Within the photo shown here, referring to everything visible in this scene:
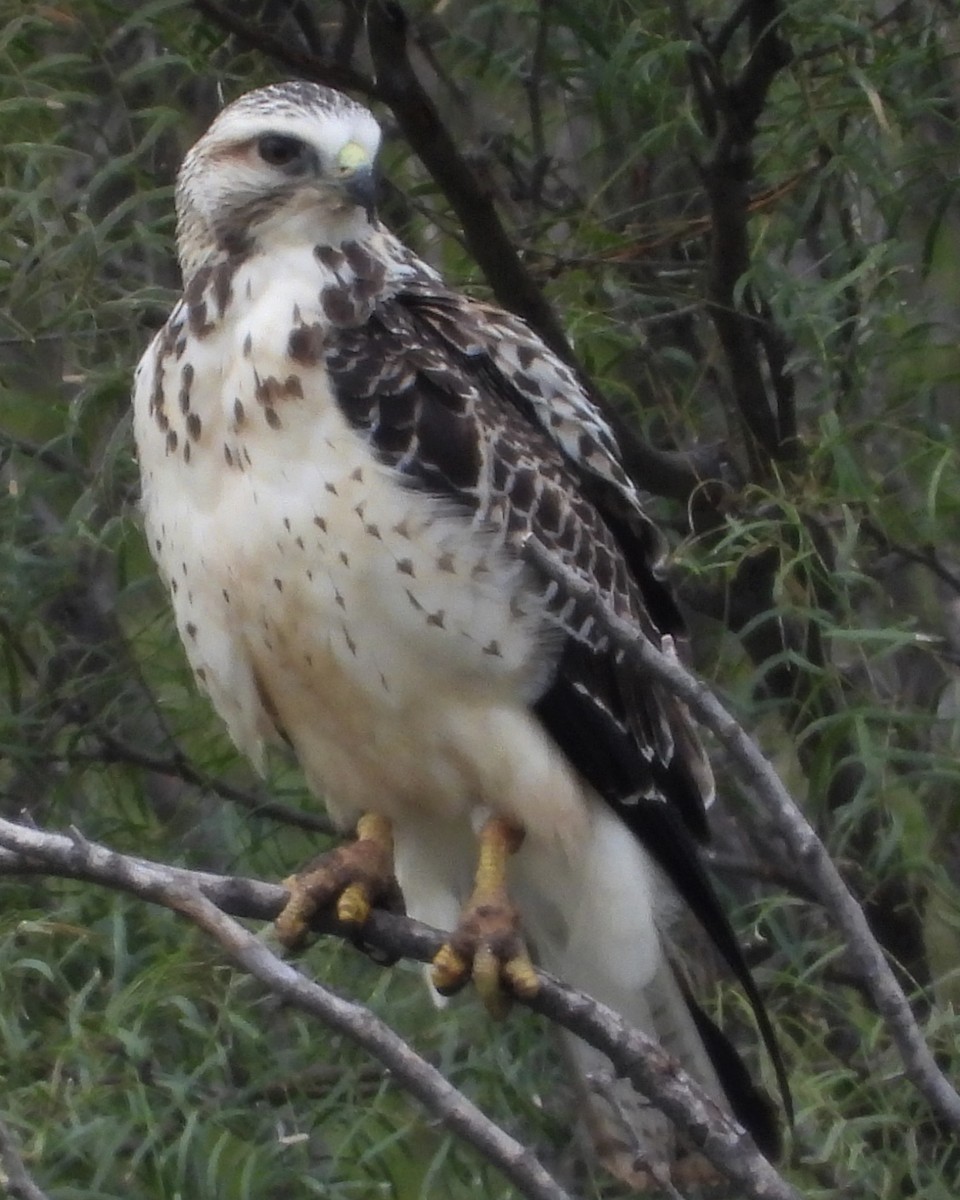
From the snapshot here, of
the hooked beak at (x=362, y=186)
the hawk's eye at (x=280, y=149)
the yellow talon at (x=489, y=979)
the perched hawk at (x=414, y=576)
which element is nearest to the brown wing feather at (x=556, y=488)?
the perched hawk at (x=414, y=576)

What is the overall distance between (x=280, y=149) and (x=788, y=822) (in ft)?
4.66

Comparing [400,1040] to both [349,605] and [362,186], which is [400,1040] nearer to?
[349,605]

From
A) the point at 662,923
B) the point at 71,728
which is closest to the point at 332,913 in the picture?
the point at 662,923

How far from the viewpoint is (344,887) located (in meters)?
3.21

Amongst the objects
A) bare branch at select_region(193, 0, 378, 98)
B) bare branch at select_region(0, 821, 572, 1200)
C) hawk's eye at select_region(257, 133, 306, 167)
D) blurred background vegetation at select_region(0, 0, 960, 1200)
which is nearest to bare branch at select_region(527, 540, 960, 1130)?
bare branch at select_region(0, 821, 572, 1200)

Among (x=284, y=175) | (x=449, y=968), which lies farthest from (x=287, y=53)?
(x=449, y=968)

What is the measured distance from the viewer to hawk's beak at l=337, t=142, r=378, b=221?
10.3 ft

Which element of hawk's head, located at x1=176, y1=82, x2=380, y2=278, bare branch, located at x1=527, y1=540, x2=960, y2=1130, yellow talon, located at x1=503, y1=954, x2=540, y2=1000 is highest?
hawk's head, located at x1=176, y1=82, x2=380, y2=278

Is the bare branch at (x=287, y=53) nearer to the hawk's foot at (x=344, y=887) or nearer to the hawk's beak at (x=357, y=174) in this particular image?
the hawk's beak at (x=357, y=174)

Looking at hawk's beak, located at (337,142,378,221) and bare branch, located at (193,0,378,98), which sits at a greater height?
bare branch, located at (193,0,378,98)

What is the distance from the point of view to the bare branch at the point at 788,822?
6.89 feet

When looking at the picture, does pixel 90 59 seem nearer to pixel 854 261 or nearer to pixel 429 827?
pixel 854 261

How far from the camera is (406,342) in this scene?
123 inches

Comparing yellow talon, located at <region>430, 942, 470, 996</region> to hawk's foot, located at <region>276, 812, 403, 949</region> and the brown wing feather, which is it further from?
the brown wing feather
